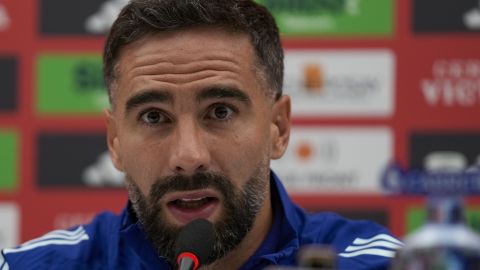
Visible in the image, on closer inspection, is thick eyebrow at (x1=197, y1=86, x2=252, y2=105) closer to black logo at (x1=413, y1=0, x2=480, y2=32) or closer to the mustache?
the mustache

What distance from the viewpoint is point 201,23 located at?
1651mm

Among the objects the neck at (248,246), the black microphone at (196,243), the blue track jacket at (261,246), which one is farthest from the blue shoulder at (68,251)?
the black microphone at (196,243)

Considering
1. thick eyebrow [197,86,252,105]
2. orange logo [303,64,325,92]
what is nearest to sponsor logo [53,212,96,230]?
orange logo [303,64,325,92]

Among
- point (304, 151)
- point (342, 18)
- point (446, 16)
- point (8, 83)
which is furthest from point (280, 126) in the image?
point (8, 83)

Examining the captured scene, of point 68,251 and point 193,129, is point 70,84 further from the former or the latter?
point 193,129

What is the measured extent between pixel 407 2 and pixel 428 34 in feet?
0.46

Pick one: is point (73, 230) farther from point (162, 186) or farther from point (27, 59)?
point (27, 59)

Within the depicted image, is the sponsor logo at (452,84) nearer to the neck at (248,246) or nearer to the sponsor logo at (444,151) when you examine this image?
the sponsor logo at (444,151)

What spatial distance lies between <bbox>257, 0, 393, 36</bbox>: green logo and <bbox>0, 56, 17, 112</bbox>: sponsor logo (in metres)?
0.96

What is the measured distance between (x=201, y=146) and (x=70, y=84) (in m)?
1.64

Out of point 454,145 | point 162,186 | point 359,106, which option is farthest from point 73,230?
point 454,145

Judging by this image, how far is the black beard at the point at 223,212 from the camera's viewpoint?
1533 millimetres

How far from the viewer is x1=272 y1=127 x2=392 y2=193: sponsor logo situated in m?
2.93

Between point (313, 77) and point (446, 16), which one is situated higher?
point (446, 16)
